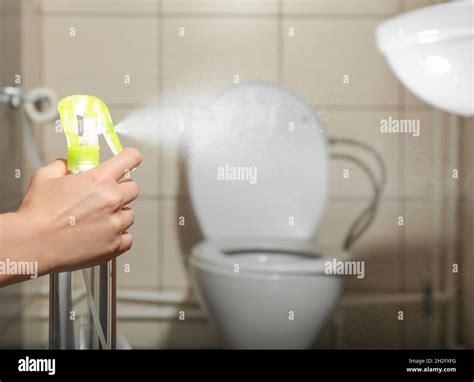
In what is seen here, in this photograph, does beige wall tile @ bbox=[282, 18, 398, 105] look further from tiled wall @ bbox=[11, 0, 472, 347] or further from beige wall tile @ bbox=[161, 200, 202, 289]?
beige wall tile @ bbox=[161, 200, 202, 289]

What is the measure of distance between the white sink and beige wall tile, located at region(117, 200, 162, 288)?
20.0 inches

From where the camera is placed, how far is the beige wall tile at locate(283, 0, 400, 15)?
94cm

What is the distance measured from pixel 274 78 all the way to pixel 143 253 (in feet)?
1.31

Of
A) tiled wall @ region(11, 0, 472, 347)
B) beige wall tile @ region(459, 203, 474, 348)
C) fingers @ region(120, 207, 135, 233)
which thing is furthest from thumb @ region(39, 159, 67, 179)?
beige wall tile @ region(459, 203, 474, 348)

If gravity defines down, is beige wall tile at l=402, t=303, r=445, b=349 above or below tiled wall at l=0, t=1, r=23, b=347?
below

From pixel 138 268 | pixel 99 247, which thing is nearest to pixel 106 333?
pixel 99 247

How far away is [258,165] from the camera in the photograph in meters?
0.93

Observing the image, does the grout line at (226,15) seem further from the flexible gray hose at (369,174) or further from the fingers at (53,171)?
the fingers at (53,171)

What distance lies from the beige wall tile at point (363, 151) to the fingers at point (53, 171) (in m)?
0.47

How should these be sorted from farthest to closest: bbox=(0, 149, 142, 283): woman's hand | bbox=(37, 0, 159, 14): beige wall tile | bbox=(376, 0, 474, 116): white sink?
bbox=(37, 0, 159, 14): beige wall tile < bbox=(376, 0, 474, 116): white sink < bbox=(0, 149, 142, 283): woman's hand

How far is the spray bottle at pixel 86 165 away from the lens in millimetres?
696

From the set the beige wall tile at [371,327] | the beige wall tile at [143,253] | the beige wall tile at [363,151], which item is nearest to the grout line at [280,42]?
the beige wall tile at [363,151]

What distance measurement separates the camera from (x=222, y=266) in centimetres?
95

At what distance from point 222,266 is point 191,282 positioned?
8cm
